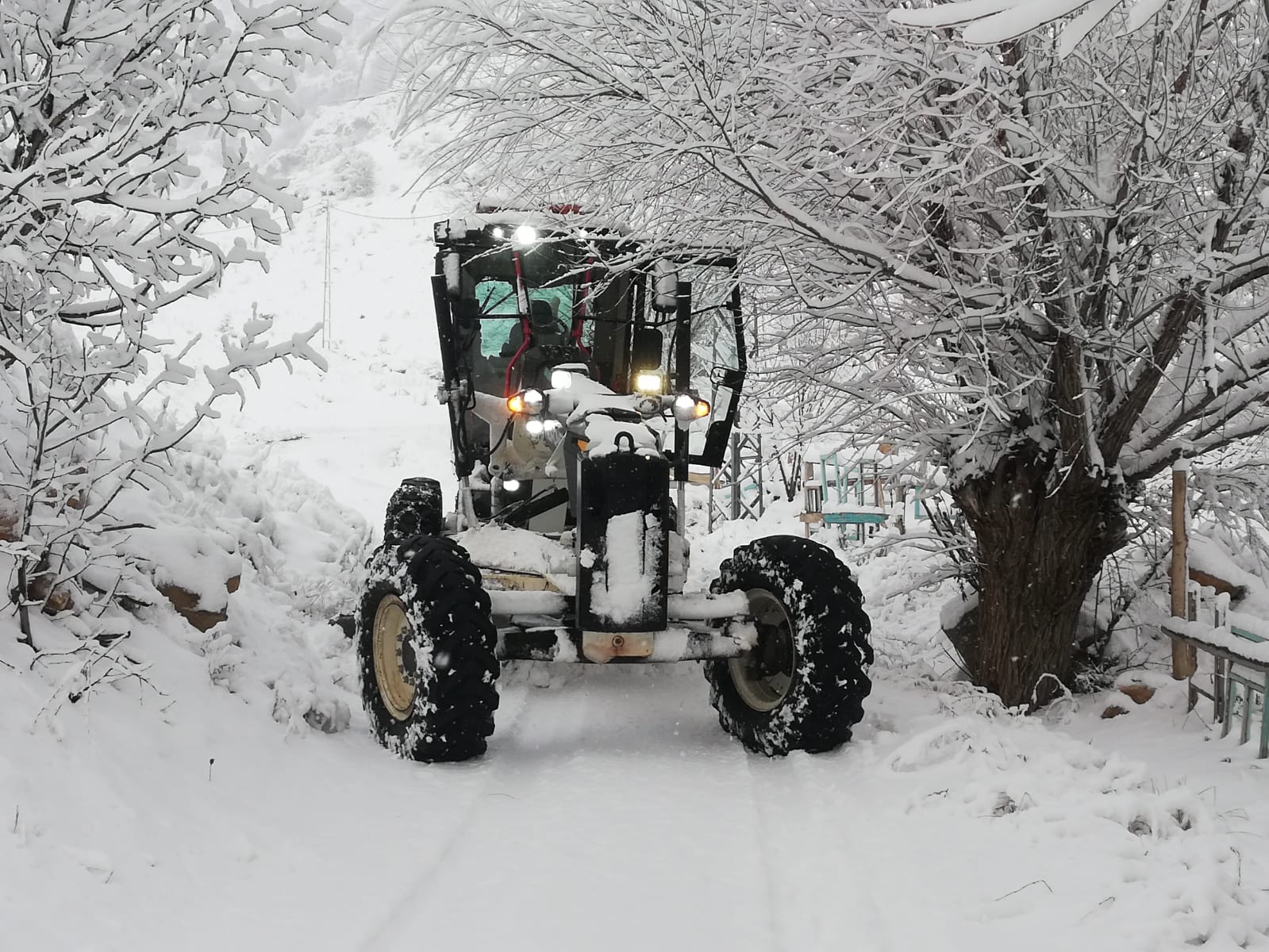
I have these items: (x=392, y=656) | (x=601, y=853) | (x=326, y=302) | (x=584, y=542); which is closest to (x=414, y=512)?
(x=392, y=656)

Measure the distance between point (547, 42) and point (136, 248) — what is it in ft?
6.48

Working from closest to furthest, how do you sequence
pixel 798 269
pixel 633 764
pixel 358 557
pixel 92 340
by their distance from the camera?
pixel 92 340
pixel 633 764
pixel 798 269
pixel 358 557

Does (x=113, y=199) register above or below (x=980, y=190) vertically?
below

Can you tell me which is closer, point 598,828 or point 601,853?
point 601,853

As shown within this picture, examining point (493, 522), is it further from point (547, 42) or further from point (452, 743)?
point (547, 42)

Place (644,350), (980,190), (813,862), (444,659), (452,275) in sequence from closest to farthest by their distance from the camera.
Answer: (813,862)
(444,659)
(980,190)
(452,275)
(644,350)

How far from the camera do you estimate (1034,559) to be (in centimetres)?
551

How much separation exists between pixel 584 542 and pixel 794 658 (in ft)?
3.67

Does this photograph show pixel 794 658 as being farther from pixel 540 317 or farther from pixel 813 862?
pixel 540 317

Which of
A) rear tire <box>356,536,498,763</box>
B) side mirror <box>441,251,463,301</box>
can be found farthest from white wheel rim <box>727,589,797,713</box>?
side mirror <box>441,251,463,301</box>

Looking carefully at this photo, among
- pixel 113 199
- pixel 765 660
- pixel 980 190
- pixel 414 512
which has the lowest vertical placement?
pixel 765 660

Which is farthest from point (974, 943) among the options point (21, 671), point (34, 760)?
point (21, 671)

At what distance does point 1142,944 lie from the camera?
107 inches

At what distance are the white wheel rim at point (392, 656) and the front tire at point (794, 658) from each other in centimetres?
156
